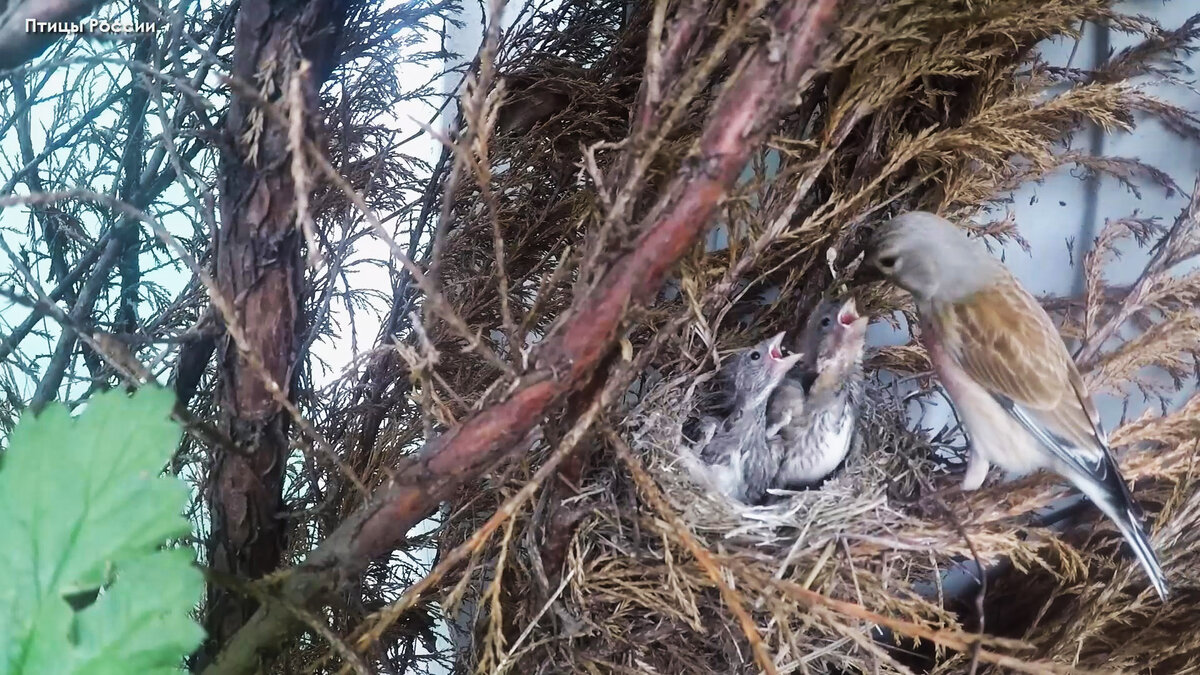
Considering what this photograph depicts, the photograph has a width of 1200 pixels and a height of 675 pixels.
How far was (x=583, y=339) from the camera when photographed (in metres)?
0.50

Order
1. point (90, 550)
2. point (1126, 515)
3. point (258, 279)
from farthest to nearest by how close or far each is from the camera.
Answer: point (1126, 515) < point (258, 279) < point (90, 550)

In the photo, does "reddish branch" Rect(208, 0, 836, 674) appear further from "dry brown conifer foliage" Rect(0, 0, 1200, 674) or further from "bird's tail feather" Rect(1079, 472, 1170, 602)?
"bird's tail feather" Rect(1079, 472, 1170, 602)

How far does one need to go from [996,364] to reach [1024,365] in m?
0.03

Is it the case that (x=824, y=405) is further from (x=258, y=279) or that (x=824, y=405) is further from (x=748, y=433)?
(x=258, y=279)

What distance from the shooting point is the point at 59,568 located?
40cm

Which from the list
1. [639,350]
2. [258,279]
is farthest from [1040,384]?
[258,279]

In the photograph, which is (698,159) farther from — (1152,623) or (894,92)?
(1152,623)

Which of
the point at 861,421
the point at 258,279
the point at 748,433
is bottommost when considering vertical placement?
the point at 861,421

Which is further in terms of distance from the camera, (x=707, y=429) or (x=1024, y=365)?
(x=707, y=429)

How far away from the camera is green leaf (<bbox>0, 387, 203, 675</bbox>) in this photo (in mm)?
393

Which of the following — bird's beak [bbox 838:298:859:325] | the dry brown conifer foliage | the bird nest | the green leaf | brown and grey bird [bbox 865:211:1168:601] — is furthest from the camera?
bird's beak [bbox 838:298:859:325]

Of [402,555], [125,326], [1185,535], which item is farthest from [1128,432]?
[125,326]

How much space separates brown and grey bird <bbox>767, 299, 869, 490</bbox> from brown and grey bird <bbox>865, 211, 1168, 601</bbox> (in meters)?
0.10

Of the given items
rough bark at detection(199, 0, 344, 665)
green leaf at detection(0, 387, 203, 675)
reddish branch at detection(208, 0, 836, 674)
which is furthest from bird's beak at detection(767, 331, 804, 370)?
green leaf at detection(0, 387, 203, 675)
